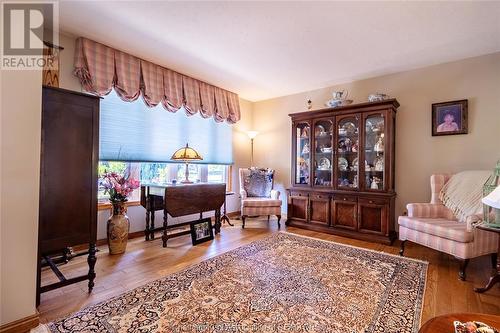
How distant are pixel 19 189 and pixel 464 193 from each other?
3.83 metres

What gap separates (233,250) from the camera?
2.71 metres

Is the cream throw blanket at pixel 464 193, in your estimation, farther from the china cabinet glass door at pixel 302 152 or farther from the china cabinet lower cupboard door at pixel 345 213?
the china cabinet glass door at pixel 302 152

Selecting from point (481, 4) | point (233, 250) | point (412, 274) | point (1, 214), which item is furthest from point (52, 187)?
point (481, 4)

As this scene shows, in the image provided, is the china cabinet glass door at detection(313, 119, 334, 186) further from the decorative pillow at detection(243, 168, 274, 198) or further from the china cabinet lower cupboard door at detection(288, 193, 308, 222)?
the decorative pillow at detection(243, 168, 274, 198)

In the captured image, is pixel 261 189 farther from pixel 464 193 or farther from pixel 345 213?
pixel 464 193

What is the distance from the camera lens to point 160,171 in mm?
3508

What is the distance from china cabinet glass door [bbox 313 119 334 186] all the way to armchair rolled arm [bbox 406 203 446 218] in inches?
47.0

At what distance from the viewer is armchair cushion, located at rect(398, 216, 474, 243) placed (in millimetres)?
2128

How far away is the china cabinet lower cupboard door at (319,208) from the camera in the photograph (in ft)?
11.6

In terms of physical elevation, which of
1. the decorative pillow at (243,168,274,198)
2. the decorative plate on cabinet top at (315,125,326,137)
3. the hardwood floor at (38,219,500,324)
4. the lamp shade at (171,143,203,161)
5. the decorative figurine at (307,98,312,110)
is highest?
the decorative figurine at (307,98,312,110)

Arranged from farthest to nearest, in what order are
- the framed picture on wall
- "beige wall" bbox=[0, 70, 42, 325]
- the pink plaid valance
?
1. the framed picture on wall
2. the pink plaid valance
3. "beige wall" bbox=[0, 70, 42, 325]

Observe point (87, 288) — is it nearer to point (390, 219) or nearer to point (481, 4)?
point (390, 219)

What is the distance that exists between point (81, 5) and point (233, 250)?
107 inches

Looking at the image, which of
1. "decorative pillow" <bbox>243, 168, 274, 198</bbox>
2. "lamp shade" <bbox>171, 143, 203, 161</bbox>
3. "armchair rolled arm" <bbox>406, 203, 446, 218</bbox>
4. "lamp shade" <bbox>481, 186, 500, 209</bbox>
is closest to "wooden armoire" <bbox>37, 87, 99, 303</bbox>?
"lamp shade" <bbox>171, 143, 203, 161</bbox>
